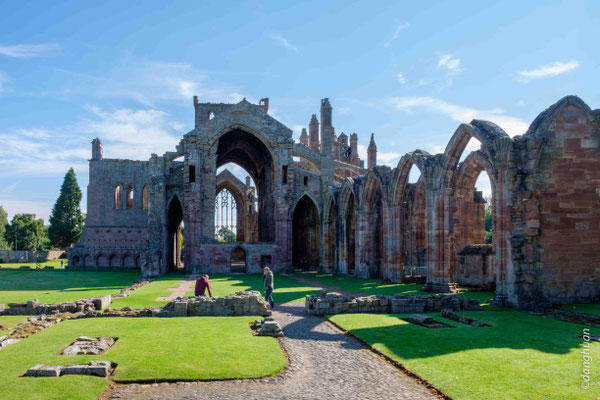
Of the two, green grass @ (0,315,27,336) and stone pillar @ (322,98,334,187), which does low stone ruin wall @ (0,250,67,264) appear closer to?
stone pillar @ (322,98,334,187)

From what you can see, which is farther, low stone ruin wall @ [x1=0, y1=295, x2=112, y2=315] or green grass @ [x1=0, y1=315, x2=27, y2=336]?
low stone ruin wall @ [x1=0, y1=295, x2=112, y2=315]

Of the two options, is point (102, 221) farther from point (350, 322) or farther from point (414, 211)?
point (350, 322)

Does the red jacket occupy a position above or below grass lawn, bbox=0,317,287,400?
above

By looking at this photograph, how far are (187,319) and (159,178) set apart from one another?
2623 cm

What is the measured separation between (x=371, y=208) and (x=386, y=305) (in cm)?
1532

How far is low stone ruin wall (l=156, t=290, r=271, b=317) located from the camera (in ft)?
48.1

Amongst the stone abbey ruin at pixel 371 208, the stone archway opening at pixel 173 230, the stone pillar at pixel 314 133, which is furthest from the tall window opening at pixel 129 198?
the stone pillar at pixel 314 133

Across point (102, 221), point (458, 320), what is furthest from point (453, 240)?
point (102, 221)

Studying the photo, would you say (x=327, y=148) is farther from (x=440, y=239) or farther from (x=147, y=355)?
(x=147, y=355)

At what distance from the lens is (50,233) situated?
213 feet

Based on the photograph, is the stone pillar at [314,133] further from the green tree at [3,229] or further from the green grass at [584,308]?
the green tree at [3,229]

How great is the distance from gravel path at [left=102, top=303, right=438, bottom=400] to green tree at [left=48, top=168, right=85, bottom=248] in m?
62.0

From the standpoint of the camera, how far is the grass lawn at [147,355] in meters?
7.37

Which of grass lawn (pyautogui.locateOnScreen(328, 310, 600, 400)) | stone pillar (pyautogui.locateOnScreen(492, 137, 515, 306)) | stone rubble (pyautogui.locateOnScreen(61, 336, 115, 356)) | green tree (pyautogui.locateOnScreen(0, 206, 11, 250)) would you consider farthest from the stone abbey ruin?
green tree (pyautogui.locateOnScreen(0, 206, 11, 250))
